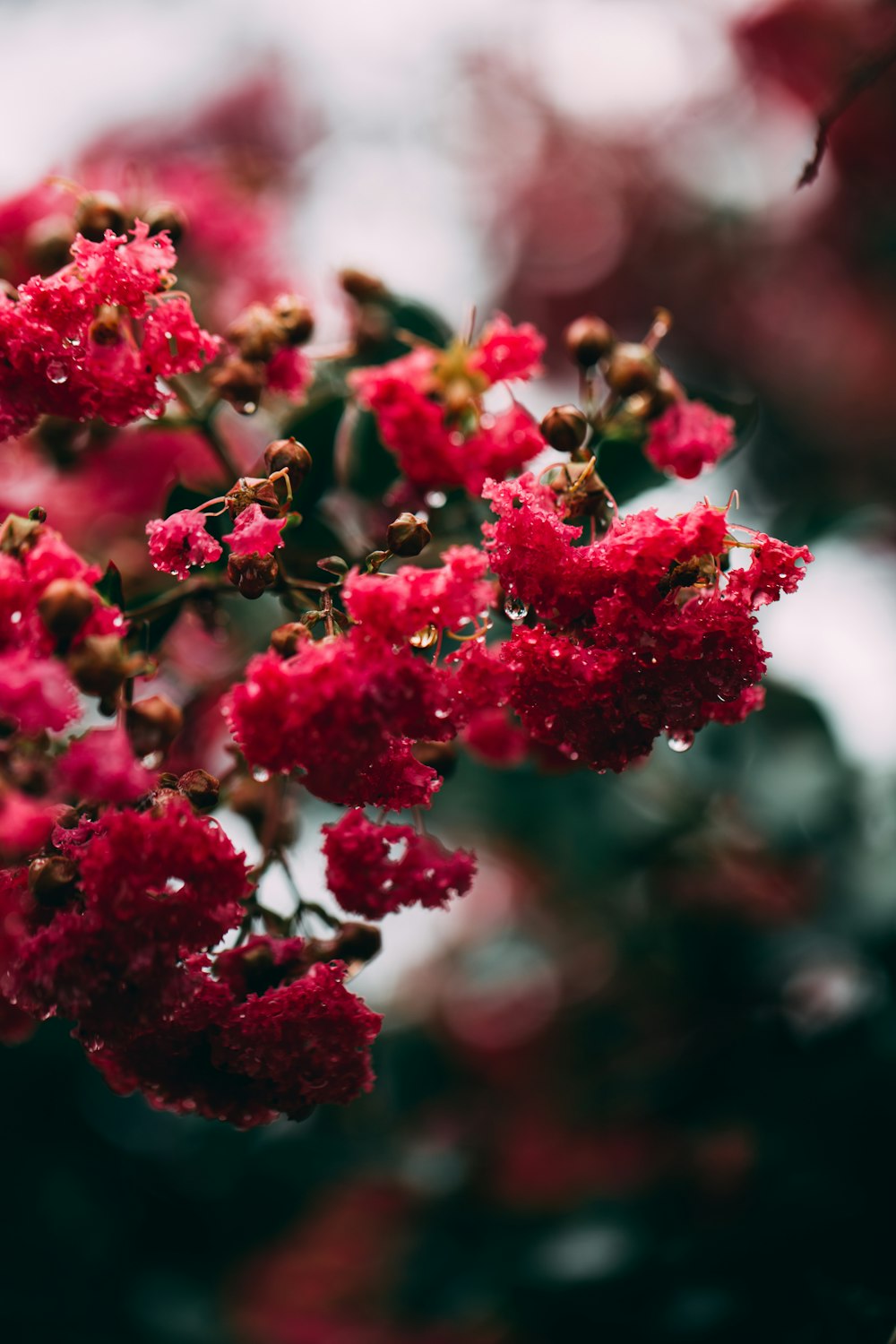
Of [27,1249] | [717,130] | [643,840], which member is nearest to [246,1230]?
[27,1249]

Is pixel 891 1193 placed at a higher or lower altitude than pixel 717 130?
lower

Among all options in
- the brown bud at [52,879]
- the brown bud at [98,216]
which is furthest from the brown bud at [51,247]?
the brown bud at [52,879]

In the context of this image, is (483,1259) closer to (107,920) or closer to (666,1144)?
(666,1144)

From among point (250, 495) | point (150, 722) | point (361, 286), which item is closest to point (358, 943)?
point (150, 722)

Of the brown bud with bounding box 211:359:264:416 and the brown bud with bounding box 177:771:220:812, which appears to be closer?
the brown bud with bounding box 177:771:220:812

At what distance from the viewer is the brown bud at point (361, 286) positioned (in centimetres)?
114

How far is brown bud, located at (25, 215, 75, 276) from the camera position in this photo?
3.56 ft

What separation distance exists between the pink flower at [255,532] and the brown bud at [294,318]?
0.27m

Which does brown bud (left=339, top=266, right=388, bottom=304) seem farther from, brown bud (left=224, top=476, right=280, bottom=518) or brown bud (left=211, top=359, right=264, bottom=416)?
brown bud (left=224, top=476, right=280, bottom=518)

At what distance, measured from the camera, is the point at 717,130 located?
136 inches

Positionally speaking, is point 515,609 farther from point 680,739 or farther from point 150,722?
point 150,722

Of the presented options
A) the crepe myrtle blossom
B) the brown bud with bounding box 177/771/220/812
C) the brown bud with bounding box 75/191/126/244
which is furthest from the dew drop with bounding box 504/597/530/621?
the brown bud with bounding box 75/191/126/244

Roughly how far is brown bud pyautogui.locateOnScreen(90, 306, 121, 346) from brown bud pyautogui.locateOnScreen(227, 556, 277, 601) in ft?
0.65

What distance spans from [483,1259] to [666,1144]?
1.07 feet
